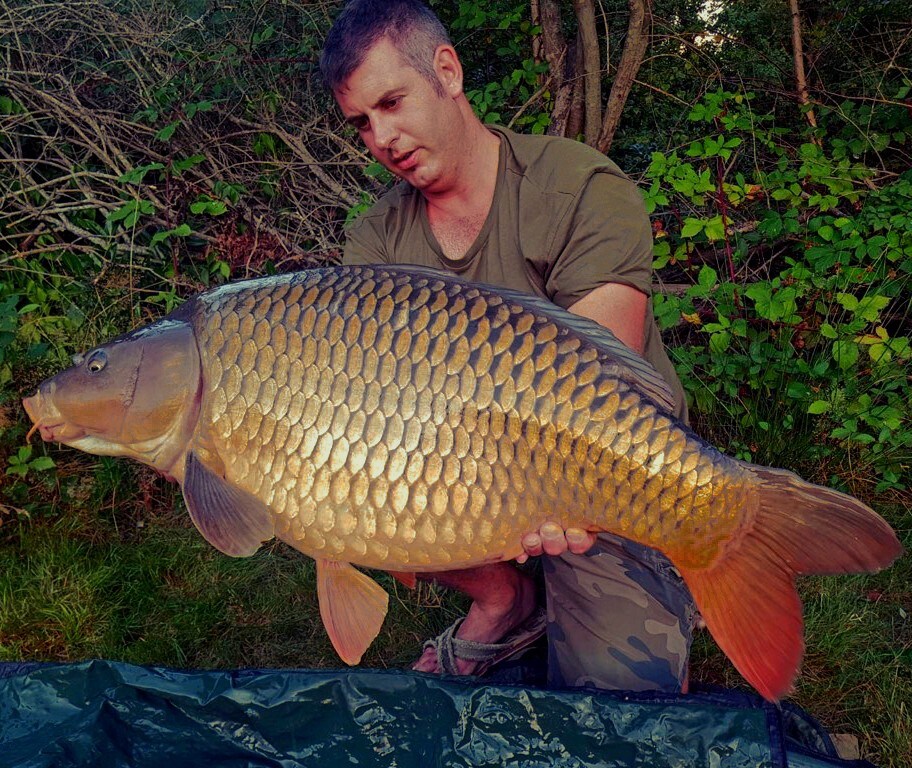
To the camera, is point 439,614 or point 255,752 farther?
point 439,614

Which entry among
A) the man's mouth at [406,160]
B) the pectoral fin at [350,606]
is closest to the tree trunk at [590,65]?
the man's mouth at [406,160]

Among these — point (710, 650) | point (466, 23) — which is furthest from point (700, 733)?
point (466, 23)

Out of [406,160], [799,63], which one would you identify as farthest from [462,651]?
[799,63]

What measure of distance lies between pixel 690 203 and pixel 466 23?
1014mm

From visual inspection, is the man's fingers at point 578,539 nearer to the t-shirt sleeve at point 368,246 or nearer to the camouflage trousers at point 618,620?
the camouflage trousers at point 618,620

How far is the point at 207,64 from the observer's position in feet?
11.4

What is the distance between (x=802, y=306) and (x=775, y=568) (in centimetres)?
180

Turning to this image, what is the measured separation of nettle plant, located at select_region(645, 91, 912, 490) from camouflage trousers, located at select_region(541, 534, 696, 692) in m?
1.06

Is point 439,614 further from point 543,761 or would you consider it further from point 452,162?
point 452,162

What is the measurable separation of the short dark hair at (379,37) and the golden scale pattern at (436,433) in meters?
0.51

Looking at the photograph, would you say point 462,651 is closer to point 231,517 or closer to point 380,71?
point 231,517

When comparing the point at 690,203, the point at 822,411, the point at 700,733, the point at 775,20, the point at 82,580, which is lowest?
the point at 82,580

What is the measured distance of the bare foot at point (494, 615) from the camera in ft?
6.61

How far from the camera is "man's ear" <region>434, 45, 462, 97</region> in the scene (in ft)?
5.93
